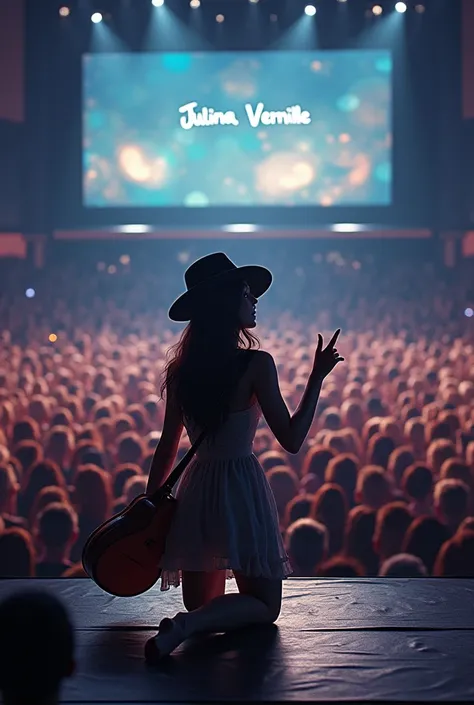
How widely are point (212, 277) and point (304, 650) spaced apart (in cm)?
104

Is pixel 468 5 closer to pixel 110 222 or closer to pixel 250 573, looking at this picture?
pixel 110 222

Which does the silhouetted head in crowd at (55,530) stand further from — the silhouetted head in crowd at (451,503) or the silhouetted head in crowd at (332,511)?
the silhouetted head in crowd at (451,503)

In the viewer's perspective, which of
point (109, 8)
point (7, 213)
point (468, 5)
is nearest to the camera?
point (109, 8)

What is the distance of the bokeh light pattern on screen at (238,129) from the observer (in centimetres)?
1092

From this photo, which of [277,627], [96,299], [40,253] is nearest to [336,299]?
[96,299]

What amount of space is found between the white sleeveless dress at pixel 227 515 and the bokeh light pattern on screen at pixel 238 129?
28.9ft

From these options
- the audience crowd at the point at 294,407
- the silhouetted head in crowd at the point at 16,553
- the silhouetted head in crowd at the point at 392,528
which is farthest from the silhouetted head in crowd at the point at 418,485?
the silhouetted head in crowd at the point at 16,553

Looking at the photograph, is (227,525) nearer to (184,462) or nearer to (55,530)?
(184,462)

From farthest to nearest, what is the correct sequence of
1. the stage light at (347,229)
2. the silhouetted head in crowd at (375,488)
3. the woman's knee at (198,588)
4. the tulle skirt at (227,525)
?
1. the stage light at (347,229)
2. the silhouetted head in crowd at (375,488)
3. the woman's knee at (198,588)
4. the tulle skirt at (227,525)

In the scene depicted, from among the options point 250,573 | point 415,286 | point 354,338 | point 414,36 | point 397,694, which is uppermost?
point 414,36

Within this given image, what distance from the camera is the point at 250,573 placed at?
2.43 m

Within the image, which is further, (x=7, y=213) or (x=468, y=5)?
(x=7, y=213)

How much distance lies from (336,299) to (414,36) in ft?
14.5

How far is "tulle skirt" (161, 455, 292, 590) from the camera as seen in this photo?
243cm
